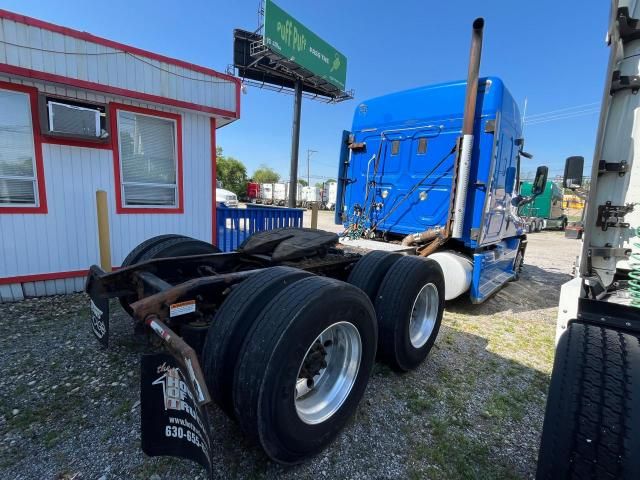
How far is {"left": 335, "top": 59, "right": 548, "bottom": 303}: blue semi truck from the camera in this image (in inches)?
183

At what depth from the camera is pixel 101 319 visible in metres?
2.44

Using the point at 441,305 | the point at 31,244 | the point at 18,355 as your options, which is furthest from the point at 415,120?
the point at 31,244

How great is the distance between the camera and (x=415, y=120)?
521 centimetres

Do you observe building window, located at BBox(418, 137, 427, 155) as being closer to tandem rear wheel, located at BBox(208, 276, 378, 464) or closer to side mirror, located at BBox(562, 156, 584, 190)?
side mirror, located at BBox(562, 156, 584, 190)

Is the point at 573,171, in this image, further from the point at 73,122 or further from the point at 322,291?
the point at 73,122

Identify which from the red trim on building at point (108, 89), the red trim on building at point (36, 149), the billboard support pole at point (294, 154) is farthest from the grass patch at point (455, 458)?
the billboard support pole at point (294, 154)

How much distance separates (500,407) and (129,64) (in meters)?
6.53

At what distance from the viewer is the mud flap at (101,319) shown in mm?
2387

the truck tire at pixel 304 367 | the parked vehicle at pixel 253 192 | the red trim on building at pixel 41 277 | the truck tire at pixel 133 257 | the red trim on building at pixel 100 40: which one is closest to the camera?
the truck tire at pixel 304 367

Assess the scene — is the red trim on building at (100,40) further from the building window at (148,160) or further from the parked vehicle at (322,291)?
Answer: the parked vehicle at (322,291)

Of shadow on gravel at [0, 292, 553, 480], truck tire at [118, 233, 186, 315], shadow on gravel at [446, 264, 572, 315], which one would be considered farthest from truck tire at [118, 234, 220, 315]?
shadow on gravel at [446, 264, 572, 315]

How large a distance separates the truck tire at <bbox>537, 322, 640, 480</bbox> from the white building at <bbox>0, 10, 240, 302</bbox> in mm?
6064

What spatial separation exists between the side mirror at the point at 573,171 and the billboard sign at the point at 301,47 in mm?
19544

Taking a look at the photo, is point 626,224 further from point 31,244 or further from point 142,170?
point 31,244
